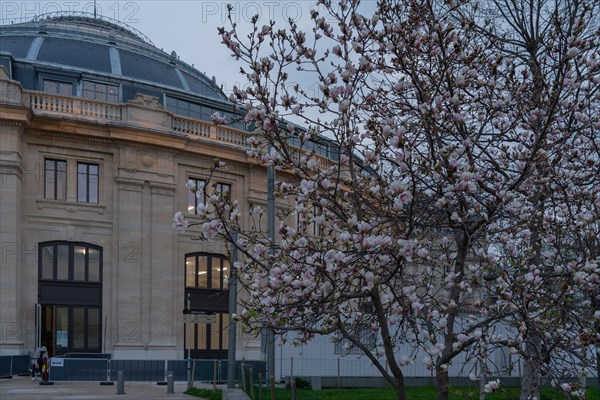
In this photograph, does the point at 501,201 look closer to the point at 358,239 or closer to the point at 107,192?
the point at 358,239

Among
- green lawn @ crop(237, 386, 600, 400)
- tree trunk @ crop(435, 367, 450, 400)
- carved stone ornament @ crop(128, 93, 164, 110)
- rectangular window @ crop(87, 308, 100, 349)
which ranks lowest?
green lawn @ crop(237, 386, 600, 400)

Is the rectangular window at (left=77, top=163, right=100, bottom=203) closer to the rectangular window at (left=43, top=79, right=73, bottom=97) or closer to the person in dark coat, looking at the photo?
the rectangular window at (left=43, top=79, right=73, bottom=97)

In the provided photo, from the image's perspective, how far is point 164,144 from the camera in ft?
130

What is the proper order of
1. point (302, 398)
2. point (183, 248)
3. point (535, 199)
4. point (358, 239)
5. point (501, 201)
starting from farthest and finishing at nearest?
1. point (183, 248)
2. point (302, 398)
3. point (535, 199)
4. point (501, 201)
5. point (358, 239)

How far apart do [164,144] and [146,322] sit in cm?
930

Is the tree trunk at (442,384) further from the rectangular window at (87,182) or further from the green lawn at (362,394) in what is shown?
the rectangular window at (87,182)

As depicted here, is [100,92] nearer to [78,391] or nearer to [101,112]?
[101,112]

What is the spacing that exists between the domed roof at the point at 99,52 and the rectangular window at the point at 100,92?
0.67 meters

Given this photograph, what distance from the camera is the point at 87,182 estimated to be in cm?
3881

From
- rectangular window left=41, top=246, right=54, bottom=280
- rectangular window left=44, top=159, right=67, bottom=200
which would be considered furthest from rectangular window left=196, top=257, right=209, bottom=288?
rectangular window left=44, top=159, right=67, bottom=200

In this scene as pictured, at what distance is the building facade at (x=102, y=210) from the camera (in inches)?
1422

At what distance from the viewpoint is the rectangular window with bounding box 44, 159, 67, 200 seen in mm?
37844

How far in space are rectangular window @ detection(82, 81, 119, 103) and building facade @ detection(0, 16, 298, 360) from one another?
57 mm

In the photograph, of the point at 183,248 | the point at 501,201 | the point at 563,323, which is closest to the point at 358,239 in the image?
the point at 501,201
